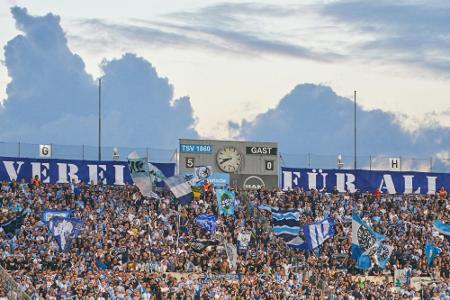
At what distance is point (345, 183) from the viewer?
67.6 m

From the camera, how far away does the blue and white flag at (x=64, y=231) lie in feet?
174

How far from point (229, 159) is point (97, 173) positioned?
7421 millimetres

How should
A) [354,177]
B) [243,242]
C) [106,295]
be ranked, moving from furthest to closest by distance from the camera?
1. [354,177]
2. [243,242]
3. [106,295]

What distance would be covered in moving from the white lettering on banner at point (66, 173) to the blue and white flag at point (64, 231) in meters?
9.48

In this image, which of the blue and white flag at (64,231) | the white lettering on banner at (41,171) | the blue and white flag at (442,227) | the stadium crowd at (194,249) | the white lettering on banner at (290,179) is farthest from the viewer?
the white lettering on banner at (290,179)

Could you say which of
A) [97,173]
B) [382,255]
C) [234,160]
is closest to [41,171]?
[97,173]

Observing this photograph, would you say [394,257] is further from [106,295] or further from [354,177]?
[106,295]

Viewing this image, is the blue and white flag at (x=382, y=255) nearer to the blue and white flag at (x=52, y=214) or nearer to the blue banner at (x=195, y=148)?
the blue banner at (x=195, y=148)

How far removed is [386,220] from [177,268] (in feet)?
44.4

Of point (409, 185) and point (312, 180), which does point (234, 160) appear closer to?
point (312, 180)

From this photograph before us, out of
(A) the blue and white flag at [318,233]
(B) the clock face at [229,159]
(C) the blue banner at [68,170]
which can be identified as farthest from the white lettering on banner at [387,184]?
(C) the blue banner at [68,170]

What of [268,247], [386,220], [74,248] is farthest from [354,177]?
[74,248]

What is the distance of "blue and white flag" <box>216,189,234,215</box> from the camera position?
2386 inches

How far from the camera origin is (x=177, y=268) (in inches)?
2137
